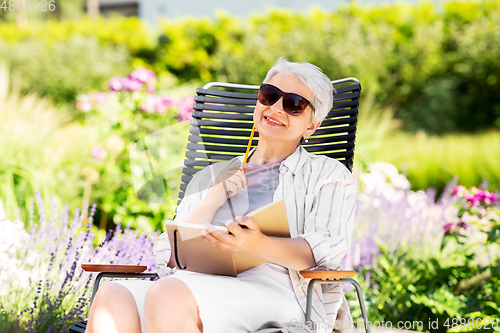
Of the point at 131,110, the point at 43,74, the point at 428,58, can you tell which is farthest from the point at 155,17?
the point at 131,110

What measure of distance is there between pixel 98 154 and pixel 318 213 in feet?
10.1

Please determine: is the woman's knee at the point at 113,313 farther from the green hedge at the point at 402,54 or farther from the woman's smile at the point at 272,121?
the green hedge at the point at 402,54

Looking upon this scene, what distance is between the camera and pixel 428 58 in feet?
34.2

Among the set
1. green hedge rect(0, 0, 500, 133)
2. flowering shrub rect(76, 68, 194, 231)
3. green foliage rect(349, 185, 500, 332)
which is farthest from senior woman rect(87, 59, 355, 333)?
green hedge rect(0, 0, 500, 133)

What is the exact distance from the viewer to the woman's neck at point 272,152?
2.01 meters

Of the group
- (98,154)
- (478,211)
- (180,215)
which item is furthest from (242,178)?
(98,154)

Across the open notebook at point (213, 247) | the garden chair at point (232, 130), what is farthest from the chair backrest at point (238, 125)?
the open notebook at point (213, 247)

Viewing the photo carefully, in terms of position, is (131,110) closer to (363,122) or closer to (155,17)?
(363,122)

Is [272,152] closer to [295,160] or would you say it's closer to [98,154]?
[295,160]

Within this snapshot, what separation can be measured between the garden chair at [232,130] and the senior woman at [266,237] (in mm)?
226

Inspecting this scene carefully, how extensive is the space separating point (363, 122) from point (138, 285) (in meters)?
6.38

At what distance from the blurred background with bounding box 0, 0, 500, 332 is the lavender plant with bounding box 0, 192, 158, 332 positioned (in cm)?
74

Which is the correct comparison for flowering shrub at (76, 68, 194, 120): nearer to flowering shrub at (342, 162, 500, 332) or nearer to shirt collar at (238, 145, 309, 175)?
flowering shrub at (342, 162, 500, 332)

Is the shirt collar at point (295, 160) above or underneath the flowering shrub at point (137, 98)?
underneath
